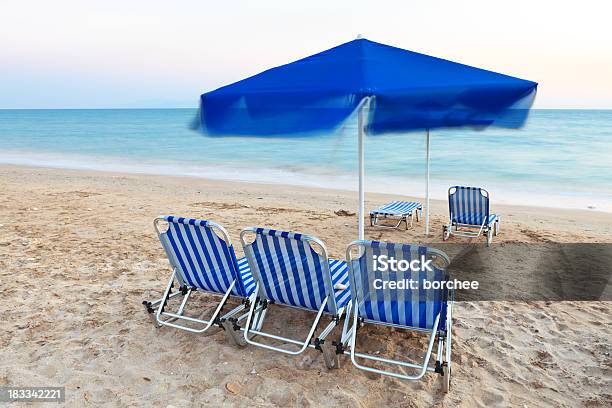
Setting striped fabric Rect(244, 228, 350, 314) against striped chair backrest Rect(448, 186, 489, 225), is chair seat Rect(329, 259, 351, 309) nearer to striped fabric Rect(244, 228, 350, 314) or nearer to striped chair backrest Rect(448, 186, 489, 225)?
striped fabric Rect(244, 228, 350, 314)

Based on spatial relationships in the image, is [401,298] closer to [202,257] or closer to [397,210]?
[202,257]

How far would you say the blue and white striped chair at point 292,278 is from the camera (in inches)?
119

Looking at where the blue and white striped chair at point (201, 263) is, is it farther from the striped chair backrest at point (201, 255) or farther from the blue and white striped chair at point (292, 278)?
the blue and white striped chair at point (292, 278)

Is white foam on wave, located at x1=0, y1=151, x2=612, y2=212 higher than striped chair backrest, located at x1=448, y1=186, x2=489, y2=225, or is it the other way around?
striped chair backrest, located at x1=448, y1=186, x2=489, y2=225

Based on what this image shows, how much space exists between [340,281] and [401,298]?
825mm

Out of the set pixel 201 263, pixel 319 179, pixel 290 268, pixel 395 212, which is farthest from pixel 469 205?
pixel 319 179

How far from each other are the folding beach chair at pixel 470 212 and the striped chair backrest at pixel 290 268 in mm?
3884

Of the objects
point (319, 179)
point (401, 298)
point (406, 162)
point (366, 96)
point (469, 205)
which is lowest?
point (406, 162)

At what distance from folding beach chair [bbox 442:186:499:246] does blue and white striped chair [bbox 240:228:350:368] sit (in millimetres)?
3643

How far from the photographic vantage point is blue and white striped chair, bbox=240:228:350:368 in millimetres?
3035

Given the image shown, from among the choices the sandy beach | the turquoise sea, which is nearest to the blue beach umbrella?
the sandy beach

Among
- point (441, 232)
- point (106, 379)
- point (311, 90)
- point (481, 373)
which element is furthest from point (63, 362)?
point (441, 232)

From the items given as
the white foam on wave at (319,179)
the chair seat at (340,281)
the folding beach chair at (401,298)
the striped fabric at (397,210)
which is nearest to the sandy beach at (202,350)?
the folding beach chair at (401,298)

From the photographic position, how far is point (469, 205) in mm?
6590
